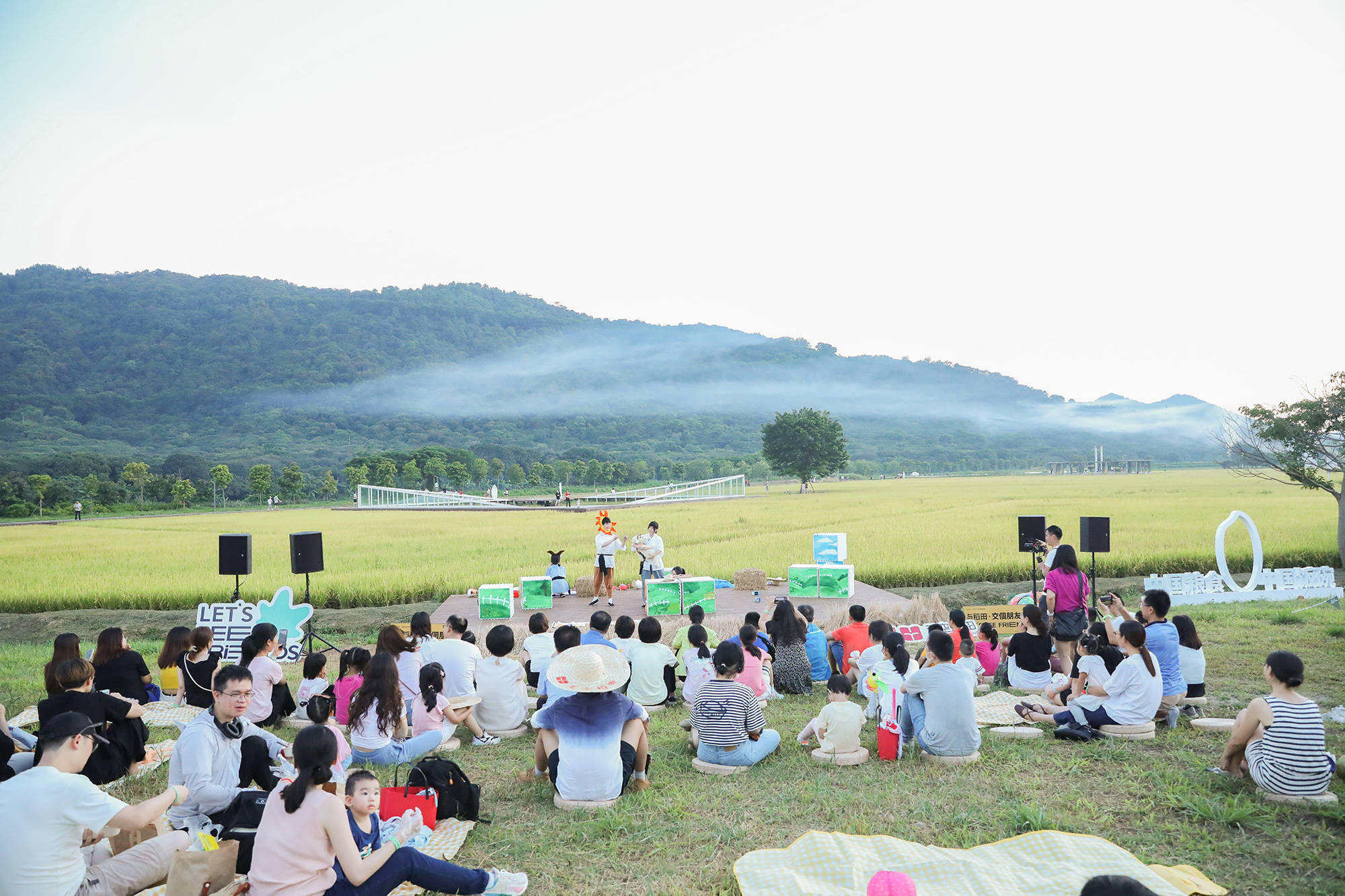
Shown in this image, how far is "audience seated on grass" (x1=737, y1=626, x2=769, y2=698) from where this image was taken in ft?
22.2

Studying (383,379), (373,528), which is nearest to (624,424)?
(383,379)

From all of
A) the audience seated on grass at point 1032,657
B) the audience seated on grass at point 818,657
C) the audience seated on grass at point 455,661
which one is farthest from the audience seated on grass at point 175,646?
the audience seated on grass at point 1032,657

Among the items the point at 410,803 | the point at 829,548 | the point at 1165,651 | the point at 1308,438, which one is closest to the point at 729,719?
the point at 410,803

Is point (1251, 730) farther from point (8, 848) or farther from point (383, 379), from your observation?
point (383, 379)

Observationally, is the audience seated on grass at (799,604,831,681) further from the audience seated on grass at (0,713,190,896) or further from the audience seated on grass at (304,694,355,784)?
the audience seated on grass at (0,713,190,896)

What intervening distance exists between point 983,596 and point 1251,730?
980cm

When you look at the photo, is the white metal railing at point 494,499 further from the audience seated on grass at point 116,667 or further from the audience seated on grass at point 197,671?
the audience seated on grass at point 116,667

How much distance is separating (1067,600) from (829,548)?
19.3 feet

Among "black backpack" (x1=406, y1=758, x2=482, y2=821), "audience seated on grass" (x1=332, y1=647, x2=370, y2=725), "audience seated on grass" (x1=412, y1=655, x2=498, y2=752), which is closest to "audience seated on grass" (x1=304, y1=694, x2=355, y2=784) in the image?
"black backpack" (x1=406, y1=758, x2=482, y2=821)

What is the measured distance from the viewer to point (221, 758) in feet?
14.4

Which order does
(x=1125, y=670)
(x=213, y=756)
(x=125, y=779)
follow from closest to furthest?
(x=213, y=756)
(x=125, y=779)
(x=1125, y=670)

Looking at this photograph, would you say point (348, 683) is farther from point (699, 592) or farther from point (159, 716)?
point (699, 592)

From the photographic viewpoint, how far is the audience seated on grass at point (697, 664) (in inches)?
273

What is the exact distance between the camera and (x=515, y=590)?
1396 centimetres
